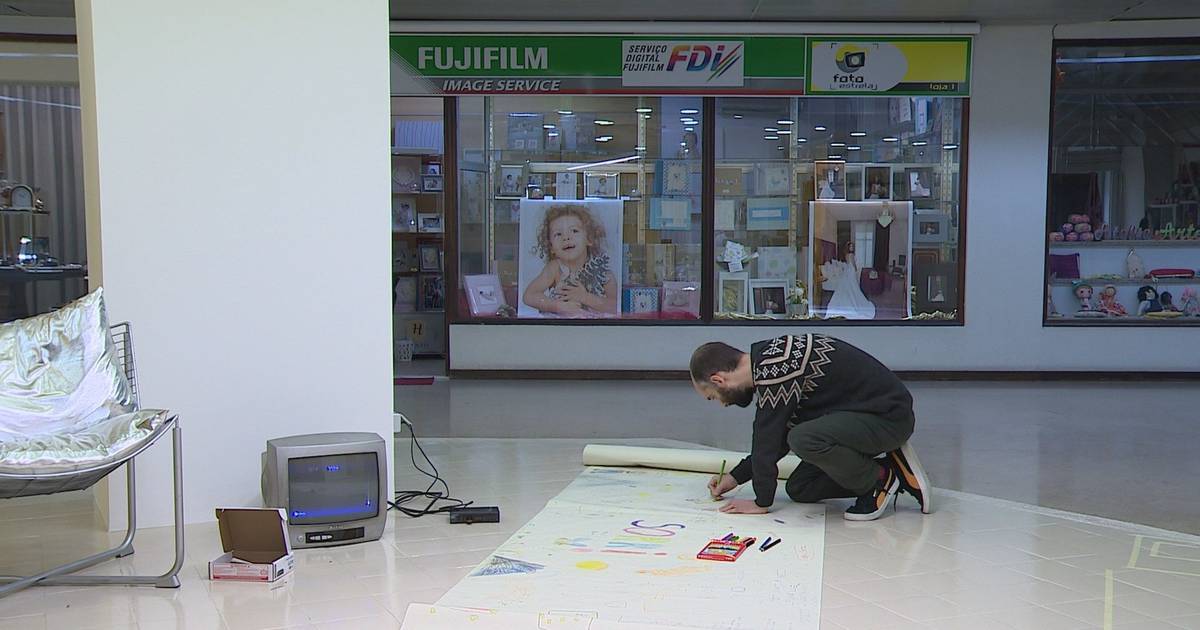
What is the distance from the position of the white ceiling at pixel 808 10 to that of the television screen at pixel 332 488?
15.2ft

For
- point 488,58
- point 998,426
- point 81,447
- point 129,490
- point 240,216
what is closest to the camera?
point 81,447

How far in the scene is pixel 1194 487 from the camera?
4.74m

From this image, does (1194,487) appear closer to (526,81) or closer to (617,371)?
(617,371)

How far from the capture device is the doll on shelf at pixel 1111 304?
331 inches

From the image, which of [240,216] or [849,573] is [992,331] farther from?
[240,216]

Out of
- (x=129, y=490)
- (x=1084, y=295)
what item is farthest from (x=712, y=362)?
(x=1084, y=295)

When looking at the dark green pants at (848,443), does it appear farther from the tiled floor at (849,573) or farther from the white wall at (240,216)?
the white wall at (240,216)

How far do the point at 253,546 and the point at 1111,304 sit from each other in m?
7.16

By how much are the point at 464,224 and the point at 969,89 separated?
13.1 feet

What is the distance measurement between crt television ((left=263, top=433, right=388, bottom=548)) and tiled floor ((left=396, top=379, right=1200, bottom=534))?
2167mm

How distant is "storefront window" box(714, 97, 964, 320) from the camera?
27.3 ft

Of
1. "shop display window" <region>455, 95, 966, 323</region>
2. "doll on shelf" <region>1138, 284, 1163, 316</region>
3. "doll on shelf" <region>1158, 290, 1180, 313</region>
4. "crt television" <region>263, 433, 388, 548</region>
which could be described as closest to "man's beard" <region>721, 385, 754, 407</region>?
"crt television" <region>263, 433, 388, 548</region>

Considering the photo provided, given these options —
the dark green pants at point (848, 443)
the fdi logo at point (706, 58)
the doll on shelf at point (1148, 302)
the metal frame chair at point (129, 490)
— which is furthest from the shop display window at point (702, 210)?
the metal frame chair at point (129, 490)

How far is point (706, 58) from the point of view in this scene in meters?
8.13
